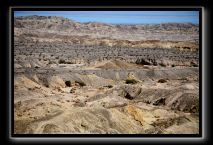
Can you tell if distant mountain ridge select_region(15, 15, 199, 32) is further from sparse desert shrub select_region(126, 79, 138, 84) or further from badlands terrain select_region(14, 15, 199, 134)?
sparse desert shrub select_region(126, 79, 138, 84)

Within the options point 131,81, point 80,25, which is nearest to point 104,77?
point 131,81

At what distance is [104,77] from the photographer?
4.74m

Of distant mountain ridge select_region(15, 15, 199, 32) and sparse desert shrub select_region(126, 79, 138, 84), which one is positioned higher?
distant mountain ridge select_region(15, 15, 199, 32)

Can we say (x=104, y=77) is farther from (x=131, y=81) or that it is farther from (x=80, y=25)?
(x=80, y=25)

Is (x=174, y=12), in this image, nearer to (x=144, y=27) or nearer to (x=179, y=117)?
(x=144, y=27)

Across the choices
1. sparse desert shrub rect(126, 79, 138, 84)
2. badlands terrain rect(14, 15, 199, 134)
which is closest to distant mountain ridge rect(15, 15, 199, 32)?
badlands terrain rect(14, 15, 199, 134)

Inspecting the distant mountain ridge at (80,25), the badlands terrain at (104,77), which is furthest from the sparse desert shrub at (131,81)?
the distant mountain ridge at (80,25)

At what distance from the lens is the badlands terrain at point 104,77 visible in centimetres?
461

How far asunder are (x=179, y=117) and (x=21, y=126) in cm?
199

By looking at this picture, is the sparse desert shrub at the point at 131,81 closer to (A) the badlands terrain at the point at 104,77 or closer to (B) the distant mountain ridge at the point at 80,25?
(A) the badlands terrain at the point at 104,77

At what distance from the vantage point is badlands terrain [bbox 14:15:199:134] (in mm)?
4605

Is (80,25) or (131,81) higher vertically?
(80,25)

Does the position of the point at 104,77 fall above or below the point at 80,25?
below

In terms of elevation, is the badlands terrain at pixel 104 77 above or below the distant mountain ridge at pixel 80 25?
below
